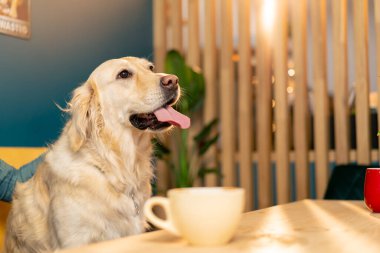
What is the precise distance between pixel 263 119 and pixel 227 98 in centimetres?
37

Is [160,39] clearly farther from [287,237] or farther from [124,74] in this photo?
[287,237]

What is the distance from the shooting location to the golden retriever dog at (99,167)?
5.77 ft

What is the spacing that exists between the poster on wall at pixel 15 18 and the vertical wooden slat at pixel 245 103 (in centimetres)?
182

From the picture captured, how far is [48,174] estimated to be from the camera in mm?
1882

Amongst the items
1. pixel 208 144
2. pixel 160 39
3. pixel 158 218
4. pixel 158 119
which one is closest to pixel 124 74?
A: pixel 158 119

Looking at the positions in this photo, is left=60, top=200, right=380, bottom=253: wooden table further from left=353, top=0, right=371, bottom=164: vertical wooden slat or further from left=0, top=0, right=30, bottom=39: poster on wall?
left=353, top=0, right=371, bottom=164: vertical wooden slat

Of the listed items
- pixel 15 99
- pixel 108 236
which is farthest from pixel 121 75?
pixel 15 99

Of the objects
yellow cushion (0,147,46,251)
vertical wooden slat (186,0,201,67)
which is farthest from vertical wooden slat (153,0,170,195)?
yellow cushion (0,147,46,251)

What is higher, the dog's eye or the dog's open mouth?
the dog's eye

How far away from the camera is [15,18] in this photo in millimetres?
3061

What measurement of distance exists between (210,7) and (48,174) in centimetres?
286

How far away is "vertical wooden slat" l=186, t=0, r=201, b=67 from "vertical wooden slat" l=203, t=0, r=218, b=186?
3.5 inches

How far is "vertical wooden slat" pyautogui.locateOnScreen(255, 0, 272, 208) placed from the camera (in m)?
4.10

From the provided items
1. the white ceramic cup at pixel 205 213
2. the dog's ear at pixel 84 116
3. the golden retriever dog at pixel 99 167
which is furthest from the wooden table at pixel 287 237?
the dog's ear at pixel 84 116
